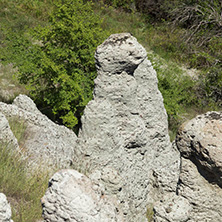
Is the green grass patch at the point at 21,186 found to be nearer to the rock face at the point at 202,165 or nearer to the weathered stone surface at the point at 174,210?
the weathered stone surface at the point at 174,210

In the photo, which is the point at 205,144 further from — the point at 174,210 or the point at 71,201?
the point at 71,201

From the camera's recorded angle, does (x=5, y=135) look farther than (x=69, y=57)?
No

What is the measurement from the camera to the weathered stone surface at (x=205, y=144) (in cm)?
326

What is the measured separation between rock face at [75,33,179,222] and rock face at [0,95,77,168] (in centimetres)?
56

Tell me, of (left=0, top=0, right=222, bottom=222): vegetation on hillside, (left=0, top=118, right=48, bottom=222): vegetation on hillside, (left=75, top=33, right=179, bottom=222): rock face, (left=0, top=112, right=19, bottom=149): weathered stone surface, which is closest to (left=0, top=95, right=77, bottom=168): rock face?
(left=0, top=112, right=19, bottom=149): weathered stone surface

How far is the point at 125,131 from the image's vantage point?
15.4 ft

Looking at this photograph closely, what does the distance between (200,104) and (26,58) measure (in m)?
7.60

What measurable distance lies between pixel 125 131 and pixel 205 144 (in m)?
1.60

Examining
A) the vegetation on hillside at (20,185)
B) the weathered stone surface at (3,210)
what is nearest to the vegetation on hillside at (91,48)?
the vegetation on hillside at (20,185)

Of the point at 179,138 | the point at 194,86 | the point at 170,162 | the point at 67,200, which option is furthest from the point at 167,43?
the point at 67,200

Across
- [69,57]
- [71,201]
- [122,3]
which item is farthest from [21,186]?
[122,3]

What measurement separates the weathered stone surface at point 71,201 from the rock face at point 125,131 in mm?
829

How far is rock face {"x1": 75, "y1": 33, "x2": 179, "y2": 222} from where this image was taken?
4.19m

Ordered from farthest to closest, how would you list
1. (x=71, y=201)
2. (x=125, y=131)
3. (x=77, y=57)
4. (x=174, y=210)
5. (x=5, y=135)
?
(x=77, y=57) → (x=125, y=131) → (x=5, y=135) → (x=174, y=210) → (x=71, y=201)
